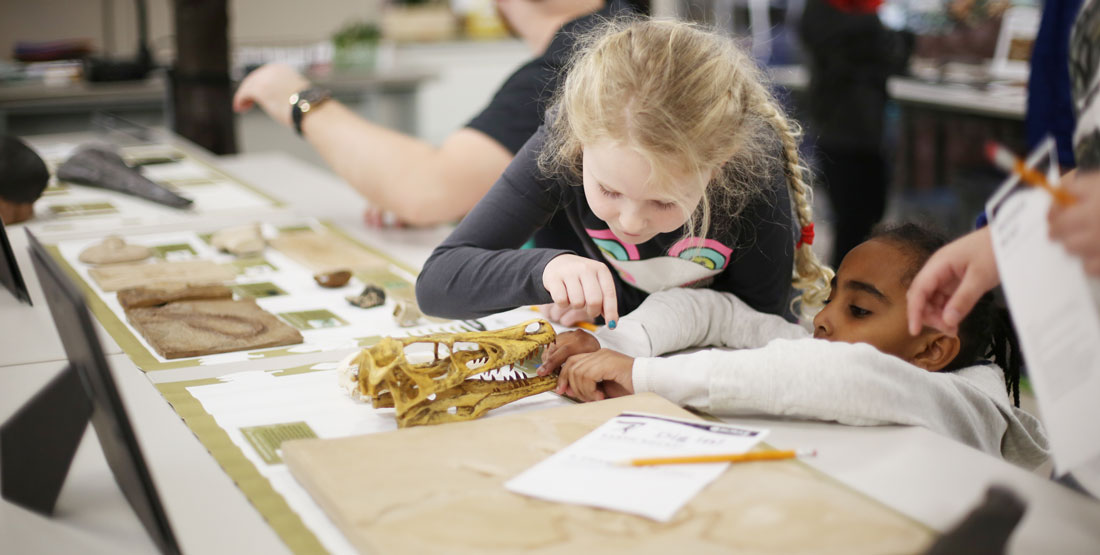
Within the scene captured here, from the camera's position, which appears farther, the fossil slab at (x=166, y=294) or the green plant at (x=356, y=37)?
the green plant at (x=356, y=37)

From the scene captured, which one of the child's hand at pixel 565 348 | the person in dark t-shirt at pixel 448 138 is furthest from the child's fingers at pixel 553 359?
the person in dark t-shirt at pixel 448 138

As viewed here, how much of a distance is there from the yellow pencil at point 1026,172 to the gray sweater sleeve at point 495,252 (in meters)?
0.60

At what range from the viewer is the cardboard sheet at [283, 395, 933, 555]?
0.73 m

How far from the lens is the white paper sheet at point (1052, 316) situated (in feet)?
2.27

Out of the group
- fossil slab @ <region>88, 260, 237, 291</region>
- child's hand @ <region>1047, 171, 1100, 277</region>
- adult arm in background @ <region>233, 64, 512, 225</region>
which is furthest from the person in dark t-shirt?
child's hand @ <region>1047, 171, 1100, 277</region>

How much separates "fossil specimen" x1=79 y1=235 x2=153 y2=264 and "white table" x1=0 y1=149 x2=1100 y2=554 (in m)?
0.57

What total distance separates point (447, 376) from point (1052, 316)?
0.56 m

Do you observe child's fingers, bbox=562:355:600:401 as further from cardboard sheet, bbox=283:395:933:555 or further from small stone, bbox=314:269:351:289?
small stone, bbox=314:269:351:289

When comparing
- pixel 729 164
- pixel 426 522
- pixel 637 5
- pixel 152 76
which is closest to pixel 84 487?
pixel 426 522

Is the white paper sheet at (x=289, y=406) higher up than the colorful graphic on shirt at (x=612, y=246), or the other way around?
the colorful graphic on shirt at (x=612, y=246)

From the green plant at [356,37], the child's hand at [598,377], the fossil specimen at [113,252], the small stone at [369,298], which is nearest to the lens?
the child's hand at [598,377]

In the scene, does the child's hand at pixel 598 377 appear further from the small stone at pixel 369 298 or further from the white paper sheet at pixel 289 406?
the small stone at pixel 369 298

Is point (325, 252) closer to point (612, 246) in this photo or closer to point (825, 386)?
point (612, 246)

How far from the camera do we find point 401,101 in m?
5.19
